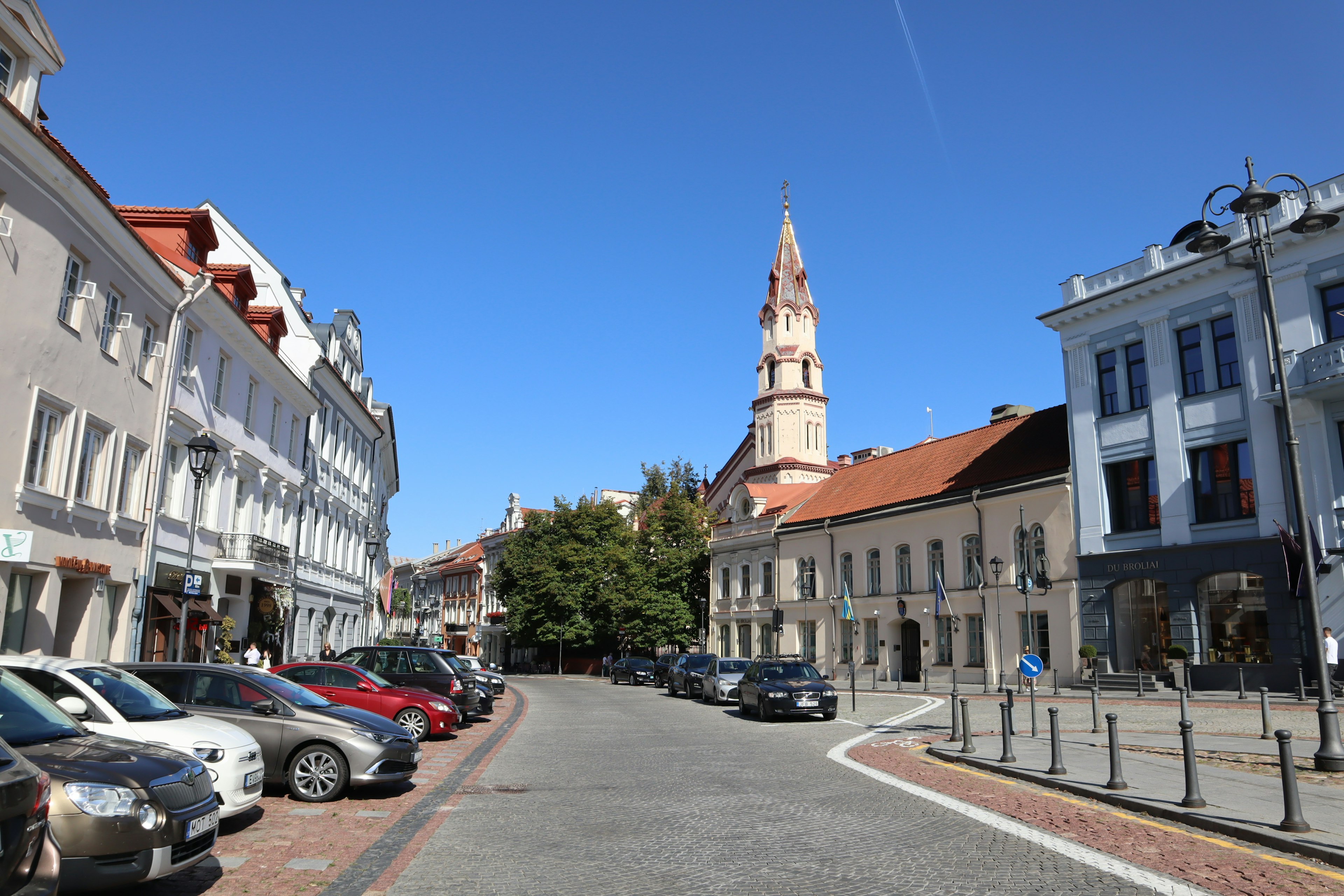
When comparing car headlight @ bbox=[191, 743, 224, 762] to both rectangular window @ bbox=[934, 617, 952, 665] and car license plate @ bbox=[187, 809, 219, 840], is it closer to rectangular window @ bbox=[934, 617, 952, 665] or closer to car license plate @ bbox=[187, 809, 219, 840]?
car license plate @ bbox=[187, 809, 219, 840]

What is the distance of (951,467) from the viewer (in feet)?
140

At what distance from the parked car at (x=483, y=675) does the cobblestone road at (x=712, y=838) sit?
1149cm

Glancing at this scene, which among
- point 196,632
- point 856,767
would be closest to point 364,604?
point 196,632

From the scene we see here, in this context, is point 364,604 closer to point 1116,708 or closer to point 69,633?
point 69,633

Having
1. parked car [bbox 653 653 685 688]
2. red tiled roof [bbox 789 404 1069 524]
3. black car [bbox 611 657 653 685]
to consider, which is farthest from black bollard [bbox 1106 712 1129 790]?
black car [bbox 611 657 653 685]

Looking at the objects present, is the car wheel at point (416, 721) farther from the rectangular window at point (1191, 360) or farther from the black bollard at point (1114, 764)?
the rectangular window at point (1191, 360)

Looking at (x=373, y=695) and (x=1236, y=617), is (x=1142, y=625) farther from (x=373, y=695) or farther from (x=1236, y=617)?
(x=373, y=695)

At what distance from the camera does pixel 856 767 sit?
1430cm

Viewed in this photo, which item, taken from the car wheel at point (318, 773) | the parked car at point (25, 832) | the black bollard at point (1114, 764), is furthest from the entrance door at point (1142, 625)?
the parked car at point (25, 832)

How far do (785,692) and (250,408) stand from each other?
55.4 ft

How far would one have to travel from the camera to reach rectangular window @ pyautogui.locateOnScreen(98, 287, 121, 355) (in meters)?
17.9

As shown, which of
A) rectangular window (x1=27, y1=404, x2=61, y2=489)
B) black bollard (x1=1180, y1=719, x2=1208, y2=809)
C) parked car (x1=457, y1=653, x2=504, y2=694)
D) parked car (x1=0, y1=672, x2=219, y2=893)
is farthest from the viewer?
parked car (x1=457, y1=653, x2=504, y2=694)

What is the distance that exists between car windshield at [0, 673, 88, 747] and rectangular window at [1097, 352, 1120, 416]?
32.5 meters

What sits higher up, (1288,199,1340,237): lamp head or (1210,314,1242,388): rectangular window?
(1210,314,1242,388): rectangular window
